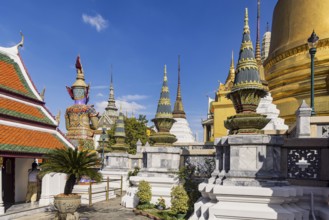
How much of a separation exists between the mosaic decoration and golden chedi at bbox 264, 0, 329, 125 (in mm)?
7490

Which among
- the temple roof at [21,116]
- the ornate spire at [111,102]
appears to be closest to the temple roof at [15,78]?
the temple roof at [21,116]

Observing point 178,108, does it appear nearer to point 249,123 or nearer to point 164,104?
point 164,104

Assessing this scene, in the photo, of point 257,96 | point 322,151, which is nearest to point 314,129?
point 322,151

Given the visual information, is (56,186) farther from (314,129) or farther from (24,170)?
(314,129)

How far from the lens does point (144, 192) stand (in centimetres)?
1183

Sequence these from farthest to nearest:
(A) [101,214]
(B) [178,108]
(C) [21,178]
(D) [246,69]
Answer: (B) [178,108]
(C) [21,178]
(A) [101,214]
(D) [246,69]

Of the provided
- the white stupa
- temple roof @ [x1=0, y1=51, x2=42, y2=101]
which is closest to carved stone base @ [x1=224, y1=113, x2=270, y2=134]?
temple roof @ [x1=0, y1=51, x2=42, y2=101]

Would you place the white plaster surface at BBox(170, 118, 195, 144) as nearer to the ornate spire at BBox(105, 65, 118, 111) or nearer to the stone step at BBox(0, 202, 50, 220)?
the stone step at BBox(0, 202, 50, 220)

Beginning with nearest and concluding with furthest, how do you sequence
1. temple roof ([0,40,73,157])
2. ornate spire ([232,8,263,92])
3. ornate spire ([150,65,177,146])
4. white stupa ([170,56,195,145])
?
ornate spire ([232,8,263,92]), temple roof ([0,40,73,157]), ornate spire ([150,65,177,146]), white stupa ([170,56,195,145])

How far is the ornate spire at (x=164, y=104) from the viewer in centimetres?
1325

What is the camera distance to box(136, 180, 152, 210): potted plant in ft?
38.8

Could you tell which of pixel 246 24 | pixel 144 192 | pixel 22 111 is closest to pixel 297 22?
pixel 246 24

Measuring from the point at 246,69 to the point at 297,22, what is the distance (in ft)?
37.8

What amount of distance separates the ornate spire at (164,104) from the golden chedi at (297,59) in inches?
299
